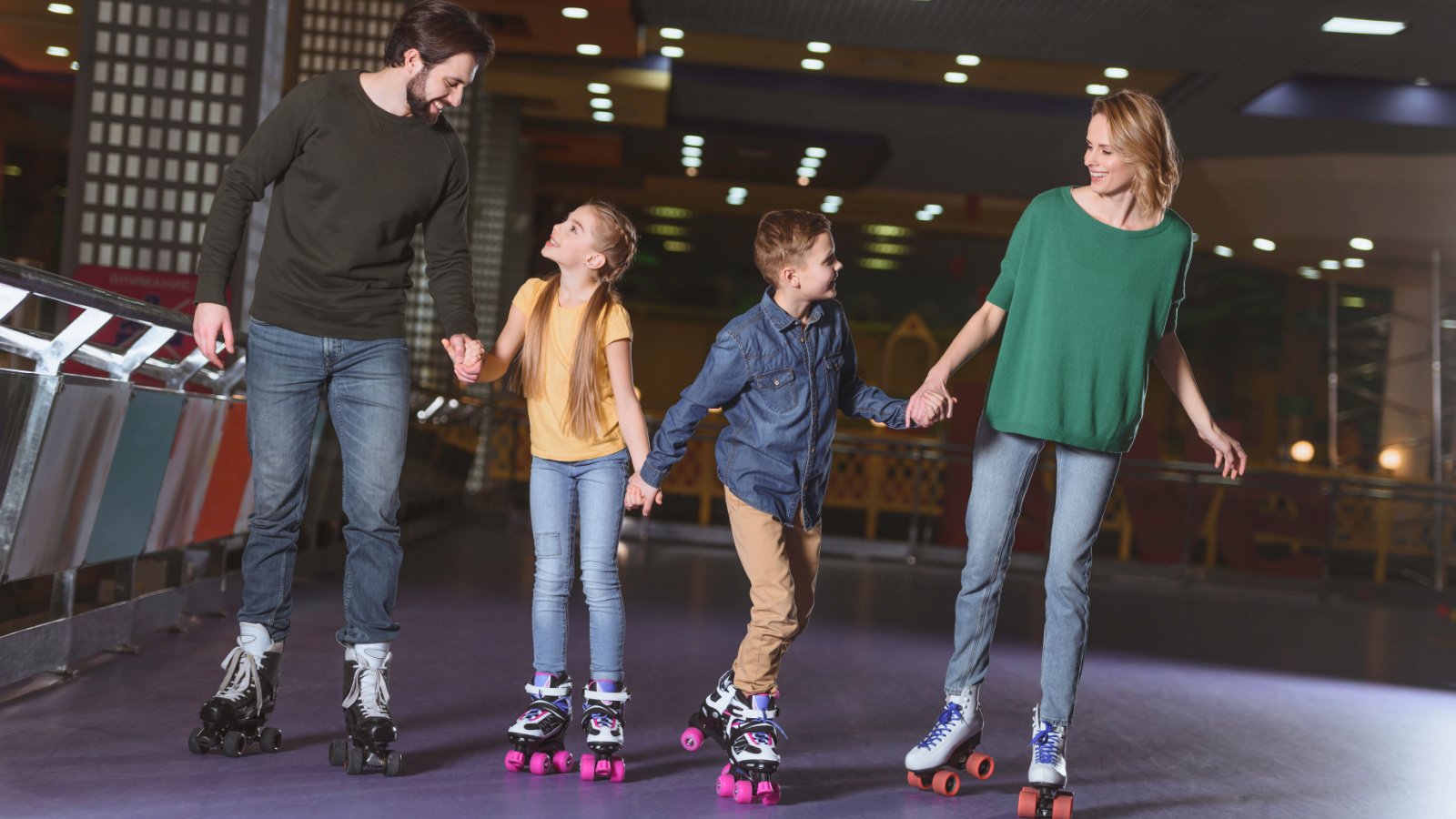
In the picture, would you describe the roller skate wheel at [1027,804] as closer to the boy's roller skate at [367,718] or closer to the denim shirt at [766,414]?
the denim shirt at [766,414]

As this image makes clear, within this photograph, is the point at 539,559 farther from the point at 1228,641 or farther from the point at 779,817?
the point at 1228,641

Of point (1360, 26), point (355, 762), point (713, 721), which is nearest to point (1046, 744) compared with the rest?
point (713, 721)

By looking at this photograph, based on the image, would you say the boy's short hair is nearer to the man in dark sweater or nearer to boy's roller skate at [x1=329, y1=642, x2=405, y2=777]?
the man in dark sweater

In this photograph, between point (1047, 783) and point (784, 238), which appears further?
point (784, 238)

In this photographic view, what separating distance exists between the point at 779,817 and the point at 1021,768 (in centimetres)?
84

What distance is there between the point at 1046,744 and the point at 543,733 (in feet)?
3.32

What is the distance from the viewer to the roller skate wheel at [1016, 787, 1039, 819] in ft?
8.22

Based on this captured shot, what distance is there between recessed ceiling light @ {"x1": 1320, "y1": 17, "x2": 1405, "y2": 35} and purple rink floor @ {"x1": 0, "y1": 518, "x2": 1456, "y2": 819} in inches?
164

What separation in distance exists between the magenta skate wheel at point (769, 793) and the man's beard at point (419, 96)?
4.77ft

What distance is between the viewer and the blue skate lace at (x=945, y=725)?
2658 mm

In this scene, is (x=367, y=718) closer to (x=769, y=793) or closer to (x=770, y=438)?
(x=769, y=793)

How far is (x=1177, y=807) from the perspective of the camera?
2738mm

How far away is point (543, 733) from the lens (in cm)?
254

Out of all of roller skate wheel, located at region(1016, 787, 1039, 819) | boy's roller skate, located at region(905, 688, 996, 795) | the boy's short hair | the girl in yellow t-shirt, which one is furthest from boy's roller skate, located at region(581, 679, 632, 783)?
the boy's short hair
